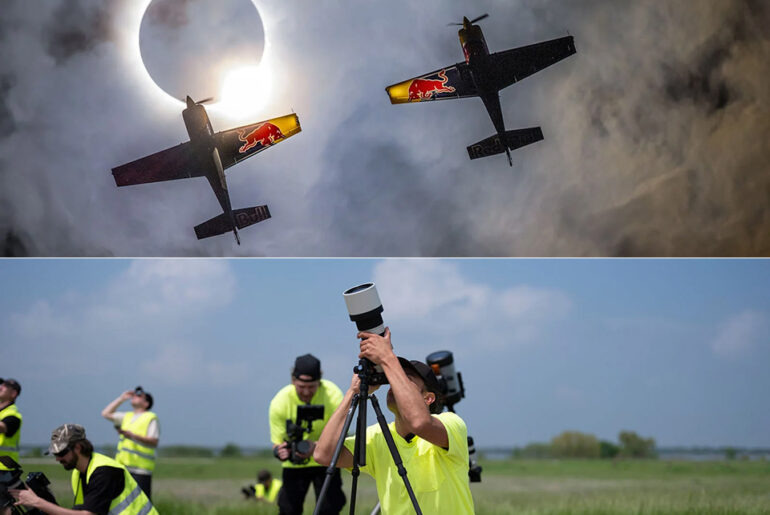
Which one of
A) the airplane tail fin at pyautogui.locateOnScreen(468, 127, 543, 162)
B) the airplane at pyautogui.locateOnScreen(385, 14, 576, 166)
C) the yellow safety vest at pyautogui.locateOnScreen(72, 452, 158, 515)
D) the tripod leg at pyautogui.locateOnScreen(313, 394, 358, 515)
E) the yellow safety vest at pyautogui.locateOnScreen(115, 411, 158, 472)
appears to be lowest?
the yellow safety vest at pyautogui.locateOnScreen(115, 411, 158, 472)

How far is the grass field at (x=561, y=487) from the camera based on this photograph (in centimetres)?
569

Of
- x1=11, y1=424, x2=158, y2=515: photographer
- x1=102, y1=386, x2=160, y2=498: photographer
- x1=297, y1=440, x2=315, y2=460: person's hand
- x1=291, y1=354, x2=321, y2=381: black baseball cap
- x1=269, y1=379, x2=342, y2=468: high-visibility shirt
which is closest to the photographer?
x1=11, y1=424, x2=158, y2=515: photographer

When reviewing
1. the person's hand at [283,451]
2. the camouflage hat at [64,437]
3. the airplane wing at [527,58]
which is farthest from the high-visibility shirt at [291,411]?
the airplane wing at [527,58]

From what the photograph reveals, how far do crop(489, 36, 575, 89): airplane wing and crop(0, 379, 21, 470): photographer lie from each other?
3759 mm

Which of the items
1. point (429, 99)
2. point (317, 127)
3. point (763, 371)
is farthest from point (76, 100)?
point (763, 371)

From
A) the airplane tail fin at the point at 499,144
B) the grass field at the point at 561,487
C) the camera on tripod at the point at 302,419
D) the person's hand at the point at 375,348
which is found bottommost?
the grass field at the point at 561,487

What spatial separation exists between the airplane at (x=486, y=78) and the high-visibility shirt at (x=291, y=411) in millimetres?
2598

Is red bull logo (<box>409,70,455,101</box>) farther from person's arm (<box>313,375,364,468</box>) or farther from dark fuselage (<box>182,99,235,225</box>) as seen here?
person's arm (<box>313,375,364,468</box>)

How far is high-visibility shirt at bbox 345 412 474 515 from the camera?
2.25 metres

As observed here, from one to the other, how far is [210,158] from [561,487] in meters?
3.36

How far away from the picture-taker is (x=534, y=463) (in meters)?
6.38

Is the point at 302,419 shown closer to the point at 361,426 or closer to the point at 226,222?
the point at 361,426

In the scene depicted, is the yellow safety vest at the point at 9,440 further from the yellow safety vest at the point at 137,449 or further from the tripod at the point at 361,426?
the tripod at the point at 361,426

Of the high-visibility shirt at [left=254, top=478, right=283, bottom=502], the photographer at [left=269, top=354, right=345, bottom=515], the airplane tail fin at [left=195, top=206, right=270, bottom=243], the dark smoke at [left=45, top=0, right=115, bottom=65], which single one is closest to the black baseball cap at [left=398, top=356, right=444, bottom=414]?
the photographer at [left=269, top=354, right=345, bottom=515]
